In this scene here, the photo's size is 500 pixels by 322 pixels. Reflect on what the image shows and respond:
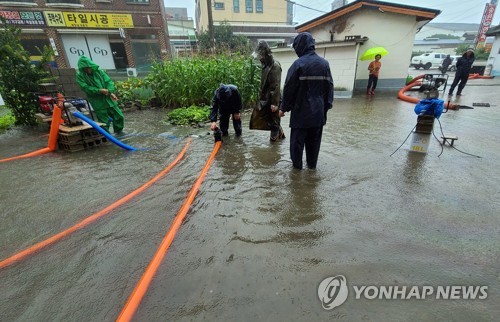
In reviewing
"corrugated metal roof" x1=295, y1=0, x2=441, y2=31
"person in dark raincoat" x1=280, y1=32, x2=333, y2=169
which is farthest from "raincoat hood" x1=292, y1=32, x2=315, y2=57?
"corrugated metal roof" x1=295, y1=0, x2=441, y2=31

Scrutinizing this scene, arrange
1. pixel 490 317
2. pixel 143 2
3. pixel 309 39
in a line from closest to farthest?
1. pixel 490 317
2. pixel 309 39
3. pixel 143 2

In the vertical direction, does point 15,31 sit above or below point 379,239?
above

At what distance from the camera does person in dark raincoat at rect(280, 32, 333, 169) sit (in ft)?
9.97

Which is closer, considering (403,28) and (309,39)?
(309,39)

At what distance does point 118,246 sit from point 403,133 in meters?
5.67

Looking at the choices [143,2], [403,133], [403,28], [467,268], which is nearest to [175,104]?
[403,133]

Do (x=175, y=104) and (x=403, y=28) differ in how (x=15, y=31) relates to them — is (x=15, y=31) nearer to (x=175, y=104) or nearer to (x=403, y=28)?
(x=175, y=104)

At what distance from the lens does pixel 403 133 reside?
5285mm

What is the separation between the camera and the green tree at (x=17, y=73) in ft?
18.6

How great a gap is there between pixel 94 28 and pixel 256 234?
65.0 feet

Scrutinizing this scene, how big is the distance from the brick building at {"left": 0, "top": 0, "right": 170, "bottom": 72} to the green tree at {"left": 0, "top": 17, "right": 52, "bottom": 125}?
30.7ft

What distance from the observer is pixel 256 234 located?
2270 mm

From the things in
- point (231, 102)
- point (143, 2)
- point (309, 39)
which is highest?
point (143, 2)

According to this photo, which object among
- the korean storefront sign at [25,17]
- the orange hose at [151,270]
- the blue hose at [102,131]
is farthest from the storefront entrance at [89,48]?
the orange hose at [151,270]
